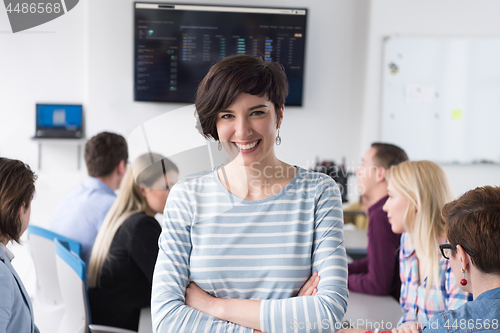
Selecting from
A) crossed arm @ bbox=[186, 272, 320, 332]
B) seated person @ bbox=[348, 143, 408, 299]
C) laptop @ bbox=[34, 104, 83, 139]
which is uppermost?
laptop @ bbox=[34, 104, 83, 139]

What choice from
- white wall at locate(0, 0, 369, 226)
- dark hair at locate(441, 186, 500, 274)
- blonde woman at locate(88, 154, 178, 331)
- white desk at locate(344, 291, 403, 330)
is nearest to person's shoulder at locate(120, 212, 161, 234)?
blonde woman at locate(88, 154, 178, 331)

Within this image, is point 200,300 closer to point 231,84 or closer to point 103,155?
point 231,84

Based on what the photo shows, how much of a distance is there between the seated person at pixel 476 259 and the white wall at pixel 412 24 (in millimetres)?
2819

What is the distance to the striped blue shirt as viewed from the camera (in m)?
0.97

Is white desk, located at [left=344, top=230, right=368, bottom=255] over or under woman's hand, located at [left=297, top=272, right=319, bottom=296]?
under

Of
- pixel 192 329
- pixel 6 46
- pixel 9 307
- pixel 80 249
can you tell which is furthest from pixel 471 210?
pixel 6 46

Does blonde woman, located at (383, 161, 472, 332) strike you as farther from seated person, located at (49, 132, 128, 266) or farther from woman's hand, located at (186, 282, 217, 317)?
seated person, located at (49, 132, 128, 266)

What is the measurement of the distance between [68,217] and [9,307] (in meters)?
1.09

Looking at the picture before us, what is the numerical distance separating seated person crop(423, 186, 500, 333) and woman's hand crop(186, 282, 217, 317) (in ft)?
1.82

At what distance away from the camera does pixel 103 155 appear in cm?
231

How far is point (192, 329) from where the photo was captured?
0.97 m

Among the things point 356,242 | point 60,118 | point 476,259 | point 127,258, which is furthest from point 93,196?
point 60,118

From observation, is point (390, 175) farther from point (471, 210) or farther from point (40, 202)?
point (40, 202)

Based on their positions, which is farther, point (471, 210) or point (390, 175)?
point (390, 175)
